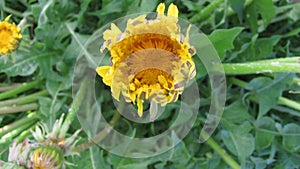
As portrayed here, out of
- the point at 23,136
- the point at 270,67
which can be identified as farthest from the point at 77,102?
the point at 270,67

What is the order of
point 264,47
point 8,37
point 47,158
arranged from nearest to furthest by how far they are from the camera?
point 47,158 → point 8,37 → point 264,47

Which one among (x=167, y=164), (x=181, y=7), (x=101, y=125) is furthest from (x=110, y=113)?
(x=181, y=7)

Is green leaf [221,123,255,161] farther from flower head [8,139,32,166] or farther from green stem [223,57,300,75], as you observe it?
flower head [8,139,32,166]

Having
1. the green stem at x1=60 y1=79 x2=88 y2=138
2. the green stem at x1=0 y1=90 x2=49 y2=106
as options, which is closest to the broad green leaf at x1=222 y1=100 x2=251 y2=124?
the green stem at x1=60 y1=79 x2=88 y2=138

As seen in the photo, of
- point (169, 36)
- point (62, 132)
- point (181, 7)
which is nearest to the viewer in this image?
point (169, 36)

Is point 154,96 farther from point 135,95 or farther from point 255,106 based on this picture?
point 255,106

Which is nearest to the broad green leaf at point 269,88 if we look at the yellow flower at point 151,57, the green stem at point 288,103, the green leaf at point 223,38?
the green stem at point 288,103

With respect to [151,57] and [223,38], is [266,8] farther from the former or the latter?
[151,57]
